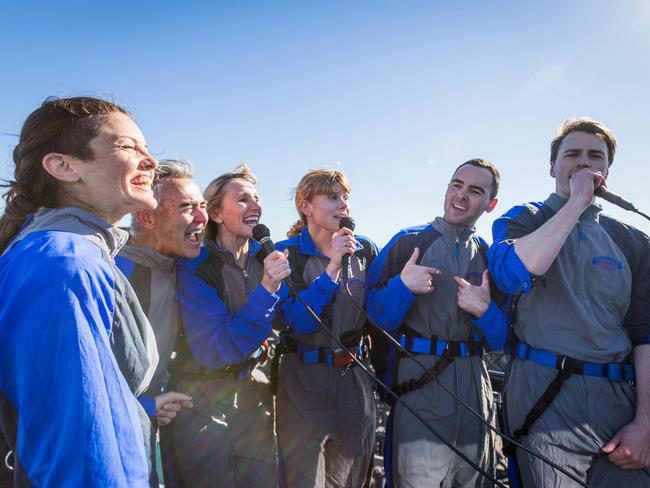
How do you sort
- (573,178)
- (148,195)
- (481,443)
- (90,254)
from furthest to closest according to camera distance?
(481,443) < (573,178) < (148,195) < (90,254)

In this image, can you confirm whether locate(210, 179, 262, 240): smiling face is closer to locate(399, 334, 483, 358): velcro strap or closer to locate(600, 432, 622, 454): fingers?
locate(399, 334, 483, 358): velcro strap

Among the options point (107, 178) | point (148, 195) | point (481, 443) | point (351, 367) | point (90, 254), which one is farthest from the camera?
point (351, 367)

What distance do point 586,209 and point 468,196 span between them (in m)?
0.80

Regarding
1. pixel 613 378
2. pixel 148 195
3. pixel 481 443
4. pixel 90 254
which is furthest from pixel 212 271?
pixel 613 378

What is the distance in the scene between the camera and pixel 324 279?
3068 mm

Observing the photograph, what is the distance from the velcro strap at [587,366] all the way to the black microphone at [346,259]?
1.29 metres

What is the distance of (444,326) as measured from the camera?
3086 mm

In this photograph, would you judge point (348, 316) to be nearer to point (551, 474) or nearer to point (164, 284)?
point (164, 284)

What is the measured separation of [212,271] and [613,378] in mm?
2571

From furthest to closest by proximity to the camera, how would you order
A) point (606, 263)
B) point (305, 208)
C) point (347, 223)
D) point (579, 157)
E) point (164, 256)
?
point (305, 208) < point (347, 223) < point (579, 157) < point (164, 256) < point (606, 263)

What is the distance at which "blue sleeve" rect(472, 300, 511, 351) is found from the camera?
2.90 meters

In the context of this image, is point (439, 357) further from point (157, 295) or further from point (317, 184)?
point (157, 295)

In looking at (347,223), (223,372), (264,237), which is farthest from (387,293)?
(223,372)

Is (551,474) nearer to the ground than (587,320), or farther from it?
nearer to the ground
